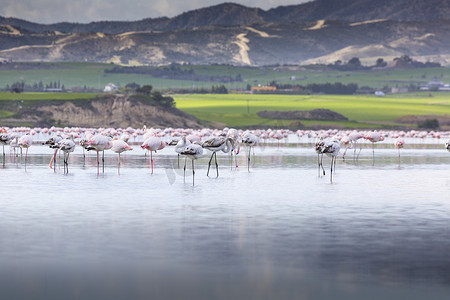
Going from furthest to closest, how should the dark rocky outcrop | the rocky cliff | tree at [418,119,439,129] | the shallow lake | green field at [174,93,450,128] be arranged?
the dark rocky outcrop → tree at [418,119,439,129] → green field at [174,93,450,128] → the rocky cliff → the shallow lake

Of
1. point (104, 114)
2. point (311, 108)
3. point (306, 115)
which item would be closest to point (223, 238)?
point (104, 114)

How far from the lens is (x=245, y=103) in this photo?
180 meters

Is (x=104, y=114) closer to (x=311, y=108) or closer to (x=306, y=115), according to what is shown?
(x=306, y=115)

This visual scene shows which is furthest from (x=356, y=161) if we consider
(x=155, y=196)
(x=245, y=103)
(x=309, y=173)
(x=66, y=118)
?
(x=245, y=103)

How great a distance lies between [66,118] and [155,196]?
98.1m

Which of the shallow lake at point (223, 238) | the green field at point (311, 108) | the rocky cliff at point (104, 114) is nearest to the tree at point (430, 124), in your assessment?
the green field at point (311, 108)

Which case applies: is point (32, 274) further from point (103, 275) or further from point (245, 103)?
point (245, 103)

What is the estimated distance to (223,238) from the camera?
56.9 feet

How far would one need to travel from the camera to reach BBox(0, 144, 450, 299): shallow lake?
12977 mm

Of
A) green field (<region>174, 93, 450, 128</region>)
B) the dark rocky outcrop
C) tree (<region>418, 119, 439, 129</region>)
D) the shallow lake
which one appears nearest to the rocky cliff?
green field (<region>174, 93, 450, 128</region>)

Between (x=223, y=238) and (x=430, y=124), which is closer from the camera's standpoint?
(x=223, y=238)

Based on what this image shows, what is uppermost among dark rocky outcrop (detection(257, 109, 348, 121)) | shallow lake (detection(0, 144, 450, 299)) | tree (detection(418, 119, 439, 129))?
dark rocky outcrop (detection(257, 109, 348, 121))

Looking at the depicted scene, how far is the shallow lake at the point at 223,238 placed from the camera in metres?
13.0

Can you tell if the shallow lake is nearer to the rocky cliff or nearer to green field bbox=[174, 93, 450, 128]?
the rocky cliff
